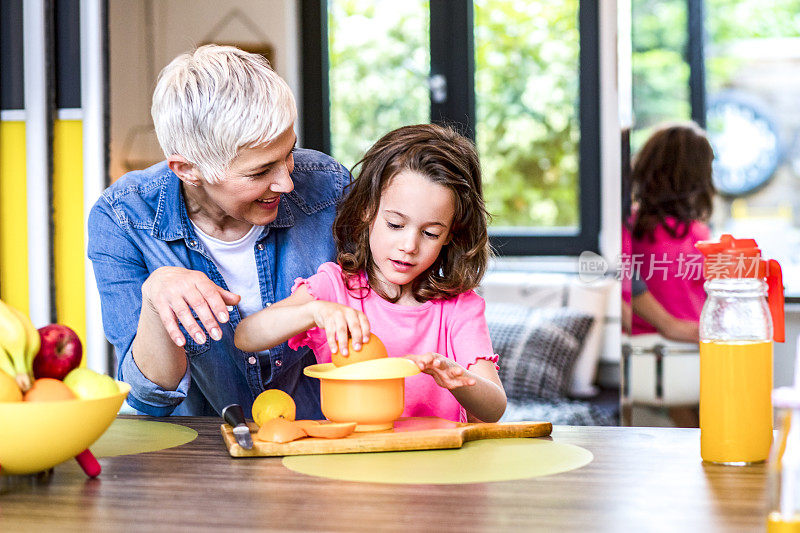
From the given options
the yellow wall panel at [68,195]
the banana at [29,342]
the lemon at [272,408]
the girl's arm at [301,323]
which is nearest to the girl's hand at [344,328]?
the girl's arm at [301,323]

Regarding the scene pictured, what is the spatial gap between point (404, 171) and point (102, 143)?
173cm

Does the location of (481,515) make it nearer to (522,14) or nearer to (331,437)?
(331,437)

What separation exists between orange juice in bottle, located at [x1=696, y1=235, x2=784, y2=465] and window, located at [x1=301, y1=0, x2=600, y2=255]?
9.79ft

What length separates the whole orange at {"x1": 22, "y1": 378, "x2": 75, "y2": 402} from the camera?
39.8 inches

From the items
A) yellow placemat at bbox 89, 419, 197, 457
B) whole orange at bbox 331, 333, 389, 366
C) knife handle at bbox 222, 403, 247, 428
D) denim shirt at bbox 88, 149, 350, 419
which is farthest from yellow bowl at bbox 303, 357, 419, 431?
denim shirt at bbox 88, 149, 350, 419

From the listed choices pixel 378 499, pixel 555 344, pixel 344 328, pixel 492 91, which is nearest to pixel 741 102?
pixel 555 344

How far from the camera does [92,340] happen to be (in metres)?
2.97

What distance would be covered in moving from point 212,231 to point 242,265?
86mm

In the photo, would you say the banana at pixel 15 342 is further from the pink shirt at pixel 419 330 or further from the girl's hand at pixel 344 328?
the pink shirt at pixel 419 330

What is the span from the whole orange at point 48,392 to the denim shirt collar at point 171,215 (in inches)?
25.9

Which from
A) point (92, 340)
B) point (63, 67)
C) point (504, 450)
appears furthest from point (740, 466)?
point (63, 67)

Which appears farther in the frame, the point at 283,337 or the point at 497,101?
the point at 497,101

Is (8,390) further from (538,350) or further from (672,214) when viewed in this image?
(538,350)

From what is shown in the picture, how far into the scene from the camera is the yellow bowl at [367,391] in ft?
3.89
